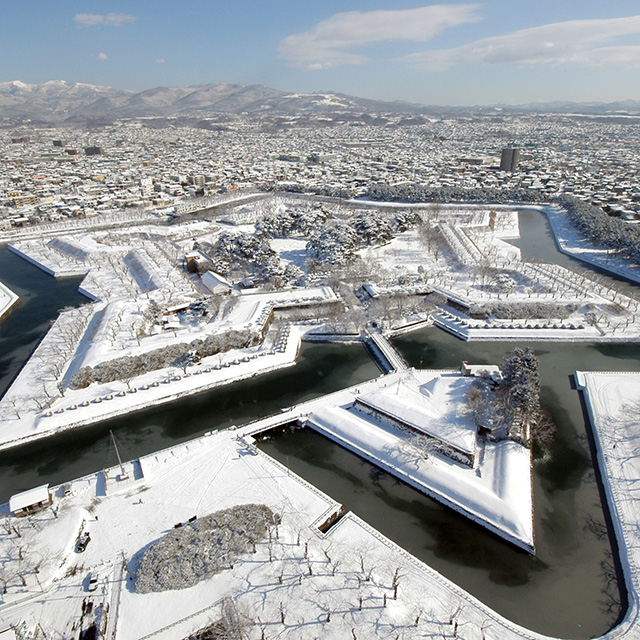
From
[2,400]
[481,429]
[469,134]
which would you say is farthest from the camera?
[469,134]

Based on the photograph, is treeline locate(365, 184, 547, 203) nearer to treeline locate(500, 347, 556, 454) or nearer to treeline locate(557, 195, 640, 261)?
treeline locate(557, 195, 640, 261)

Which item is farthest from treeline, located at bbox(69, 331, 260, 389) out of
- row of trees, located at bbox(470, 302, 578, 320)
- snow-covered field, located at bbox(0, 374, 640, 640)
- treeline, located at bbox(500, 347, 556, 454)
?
row of trees, located at bbox(470, 302, 578, 320)

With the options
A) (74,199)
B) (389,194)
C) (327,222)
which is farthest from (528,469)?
(74,199)

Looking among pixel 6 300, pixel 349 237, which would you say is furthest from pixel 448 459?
pixel 6 300

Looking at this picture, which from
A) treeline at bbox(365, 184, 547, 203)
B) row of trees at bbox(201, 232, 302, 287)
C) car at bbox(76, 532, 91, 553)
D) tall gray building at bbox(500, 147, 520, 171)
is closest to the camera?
car at bbox(76, 532, 91, 553)

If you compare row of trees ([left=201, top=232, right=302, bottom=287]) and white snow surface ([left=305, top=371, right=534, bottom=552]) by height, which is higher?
row of trees ([left=201, top=232, right=302, bottom=287])

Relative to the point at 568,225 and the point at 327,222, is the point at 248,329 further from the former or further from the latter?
the point at 568,225

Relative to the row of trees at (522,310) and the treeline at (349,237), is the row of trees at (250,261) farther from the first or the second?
the row of trees at (522,310)
